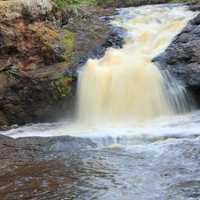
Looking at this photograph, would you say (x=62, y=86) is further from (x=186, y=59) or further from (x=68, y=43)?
(x=186, y=59)

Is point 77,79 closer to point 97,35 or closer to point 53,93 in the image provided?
point 53,93

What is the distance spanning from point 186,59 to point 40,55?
13.4ft

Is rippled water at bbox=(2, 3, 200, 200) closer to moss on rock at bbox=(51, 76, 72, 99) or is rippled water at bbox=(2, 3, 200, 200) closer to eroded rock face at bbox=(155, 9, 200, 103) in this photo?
eroded rock face at bbox=(155, 9, 200, 103)

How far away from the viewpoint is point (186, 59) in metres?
12.5

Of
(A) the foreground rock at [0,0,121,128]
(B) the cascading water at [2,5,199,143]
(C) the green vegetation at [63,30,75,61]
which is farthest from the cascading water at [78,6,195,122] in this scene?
(C) the green vegetation at [63,30,75,61]

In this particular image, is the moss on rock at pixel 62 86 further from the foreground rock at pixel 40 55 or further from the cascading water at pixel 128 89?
the cascading water at pixel 128 89

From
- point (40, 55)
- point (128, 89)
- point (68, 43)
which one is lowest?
point (128, 89)

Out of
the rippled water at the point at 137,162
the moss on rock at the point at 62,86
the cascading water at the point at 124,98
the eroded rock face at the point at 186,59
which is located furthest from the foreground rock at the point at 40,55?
the eroded rock face at the point at 186,59

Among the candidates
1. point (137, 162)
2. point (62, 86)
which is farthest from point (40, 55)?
point (137, 162)

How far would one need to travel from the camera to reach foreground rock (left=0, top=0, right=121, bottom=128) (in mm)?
12688

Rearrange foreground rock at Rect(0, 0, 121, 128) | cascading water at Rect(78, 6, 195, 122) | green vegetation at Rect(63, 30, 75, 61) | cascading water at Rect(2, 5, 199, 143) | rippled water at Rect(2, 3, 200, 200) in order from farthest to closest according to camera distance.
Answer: green vegetation at Rect(63, 30, 75, 61)
foreground rock at Rect(0, 0, 121, 128)
cascading water at Rect(78, 6, 195, 122)
cascading water at Rect(2, 5, 199, 143)
rippled water at Rect(2, 3, 200, 200)

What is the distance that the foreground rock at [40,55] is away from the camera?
12688 mm

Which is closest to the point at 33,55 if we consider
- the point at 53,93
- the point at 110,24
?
the point at 53,93

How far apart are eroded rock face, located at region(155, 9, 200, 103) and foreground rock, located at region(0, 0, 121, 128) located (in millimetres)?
1942
